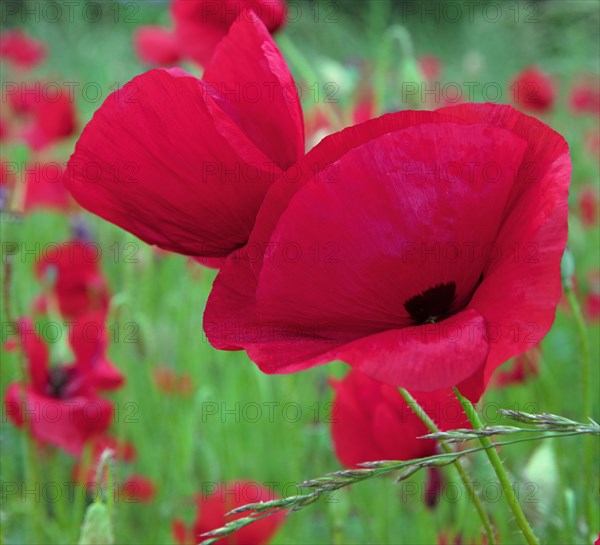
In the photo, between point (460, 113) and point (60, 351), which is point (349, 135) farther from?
point (60, 351)

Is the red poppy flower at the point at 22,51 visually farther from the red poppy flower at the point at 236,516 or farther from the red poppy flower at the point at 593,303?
the red poppy flower at the point at 236,516

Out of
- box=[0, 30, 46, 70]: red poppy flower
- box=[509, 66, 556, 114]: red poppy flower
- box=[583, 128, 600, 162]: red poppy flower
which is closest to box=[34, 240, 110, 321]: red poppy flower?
box=[509, 66, 556, 114]: red poppy flower

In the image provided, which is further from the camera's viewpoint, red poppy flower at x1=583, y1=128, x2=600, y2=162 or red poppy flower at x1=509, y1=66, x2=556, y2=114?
red poppy flower at x1=583, y1=128, x2=600, y2=162

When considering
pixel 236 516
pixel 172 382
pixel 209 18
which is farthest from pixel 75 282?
pixel 209 18

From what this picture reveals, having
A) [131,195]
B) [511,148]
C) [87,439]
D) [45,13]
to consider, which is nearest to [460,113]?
[511,148]

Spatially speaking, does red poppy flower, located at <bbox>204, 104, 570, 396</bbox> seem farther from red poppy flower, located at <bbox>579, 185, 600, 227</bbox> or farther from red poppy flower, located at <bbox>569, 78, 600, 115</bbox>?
red poppy flower, located at <bbox>569, 78, 600, 115</bbox>

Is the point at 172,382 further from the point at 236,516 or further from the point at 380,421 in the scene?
the point at 380,421
